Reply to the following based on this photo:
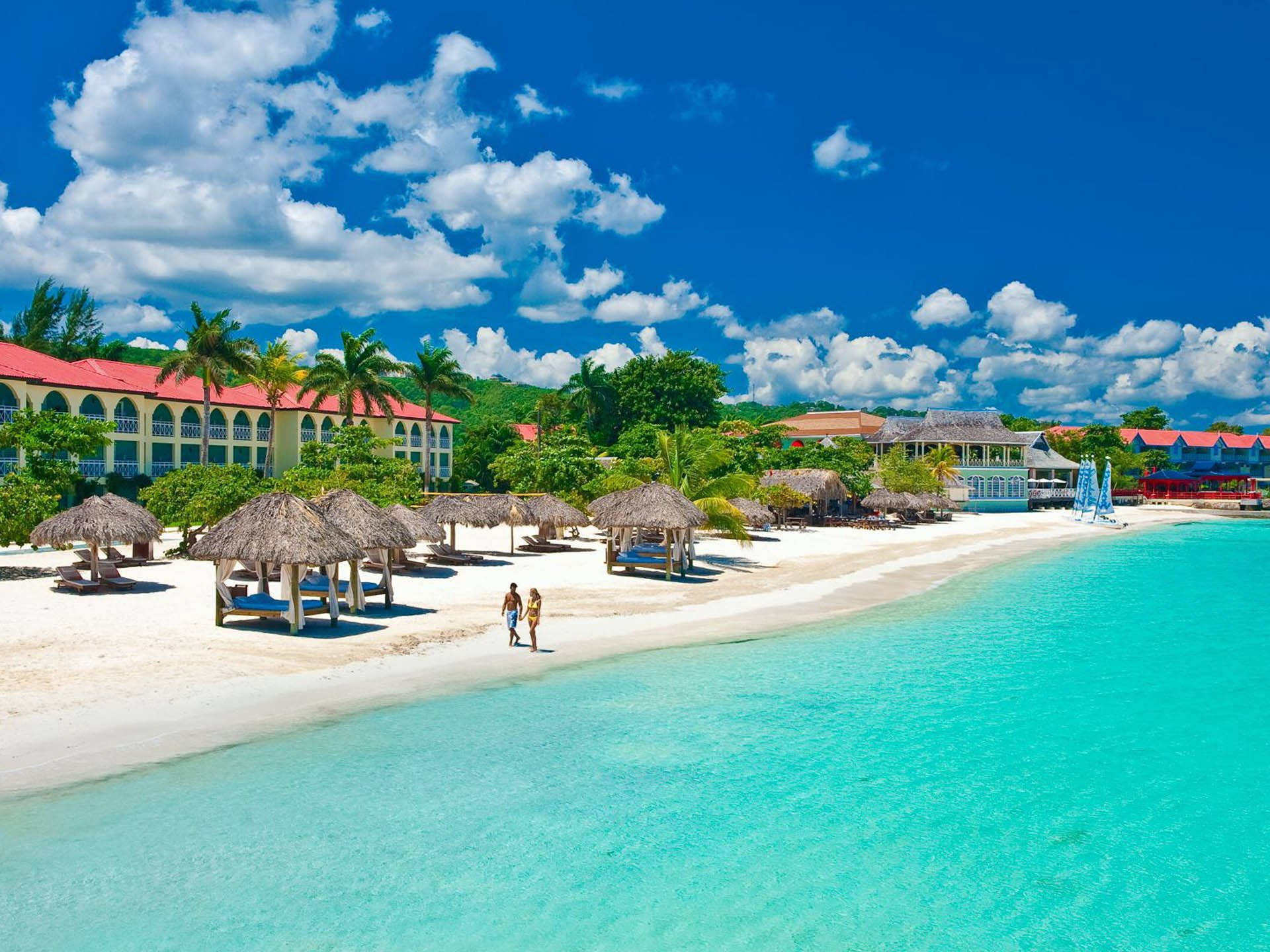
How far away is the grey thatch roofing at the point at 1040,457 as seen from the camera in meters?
72.6

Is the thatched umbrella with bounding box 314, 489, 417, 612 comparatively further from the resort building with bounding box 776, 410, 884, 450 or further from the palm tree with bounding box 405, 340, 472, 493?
the resort building with bounding box 776, 410, 884, 450

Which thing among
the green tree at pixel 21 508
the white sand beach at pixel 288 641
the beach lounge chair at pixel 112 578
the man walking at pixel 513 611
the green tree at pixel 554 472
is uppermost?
the green tree at pixel 554 472

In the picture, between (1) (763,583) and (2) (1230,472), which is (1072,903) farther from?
(2) (1230,472)

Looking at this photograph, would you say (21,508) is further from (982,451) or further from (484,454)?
(982,451)

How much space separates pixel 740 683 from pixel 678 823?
5947 mm

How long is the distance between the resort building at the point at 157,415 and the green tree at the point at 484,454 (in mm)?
4182

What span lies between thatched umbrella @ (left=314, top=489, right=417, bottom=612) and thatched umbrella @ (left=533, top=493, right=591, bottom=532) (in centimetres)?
1023

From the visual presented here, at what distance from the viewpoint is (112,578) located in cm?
2191

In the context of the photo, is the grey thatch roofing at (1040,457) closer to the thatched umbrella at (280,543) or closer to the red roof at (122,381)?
the red roof at (122,381)

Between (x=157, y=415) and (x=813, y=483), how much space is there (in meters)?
33.6

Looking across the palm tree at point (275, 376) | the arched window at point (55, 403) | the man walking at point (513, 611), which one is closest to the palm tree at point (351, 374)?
the palm tree at point (275, 376)

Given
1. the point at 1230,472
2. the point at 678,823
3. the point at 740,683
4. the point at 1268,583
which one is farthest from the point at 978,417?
the point at 678,823

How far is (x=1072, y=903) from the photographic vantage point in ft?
28.1

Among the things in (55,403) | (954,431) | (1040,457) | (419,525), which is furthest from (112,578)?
(1040,457)
